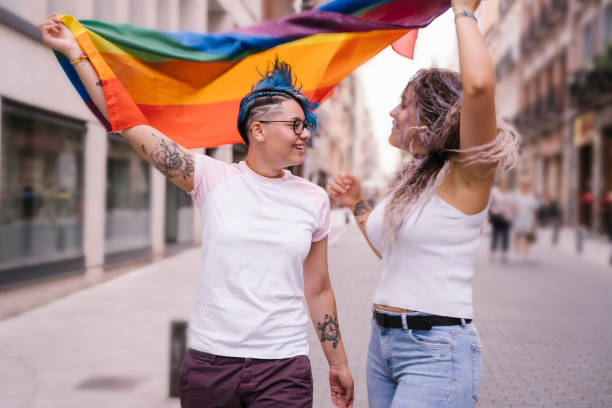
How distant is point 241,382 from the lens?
2.18m

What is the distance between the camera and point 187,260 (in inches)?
530

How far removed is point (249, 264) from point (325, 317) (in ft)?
1.60

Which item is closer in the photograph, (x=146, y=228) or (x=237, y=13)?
(x=146, y=228)

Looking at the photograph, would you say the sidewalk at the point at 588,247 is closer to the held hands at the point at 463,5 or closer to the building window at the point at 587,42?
the building window at the point at 587,42

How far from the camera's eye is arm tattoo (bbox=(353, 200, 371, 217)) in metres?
2.62

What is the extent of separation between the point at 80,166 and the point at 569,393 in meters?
8.34

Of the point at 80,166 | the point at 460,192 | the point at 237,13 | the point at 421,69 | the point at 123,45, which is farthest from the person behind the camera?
the point at 237,13

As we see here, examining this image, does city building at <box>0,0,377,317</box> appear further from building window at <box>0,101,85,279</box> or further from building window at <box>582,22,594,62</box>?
building window at <box>582,22,594,62</box>

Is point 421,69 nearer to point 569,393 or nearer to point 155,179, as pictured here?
point 569,393

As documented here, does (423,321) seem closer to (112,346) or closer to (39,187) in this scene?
(112,346)

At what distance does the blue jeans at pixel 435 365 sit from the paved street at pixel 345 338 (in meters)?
0.90

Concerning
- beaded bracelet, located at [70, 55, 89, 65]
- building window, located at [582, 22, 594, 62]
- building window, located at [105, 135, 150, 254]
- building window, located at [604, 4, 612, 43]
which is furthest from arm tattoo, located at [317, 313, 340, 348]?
building window, located at [582, 22, 594, 62]

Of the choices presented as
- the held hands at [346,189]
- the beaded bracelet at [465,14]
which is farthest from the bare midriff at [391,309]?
the beaded bracelet at [465,14]

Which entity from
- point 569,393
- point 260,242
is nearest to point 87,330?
point 569,393
